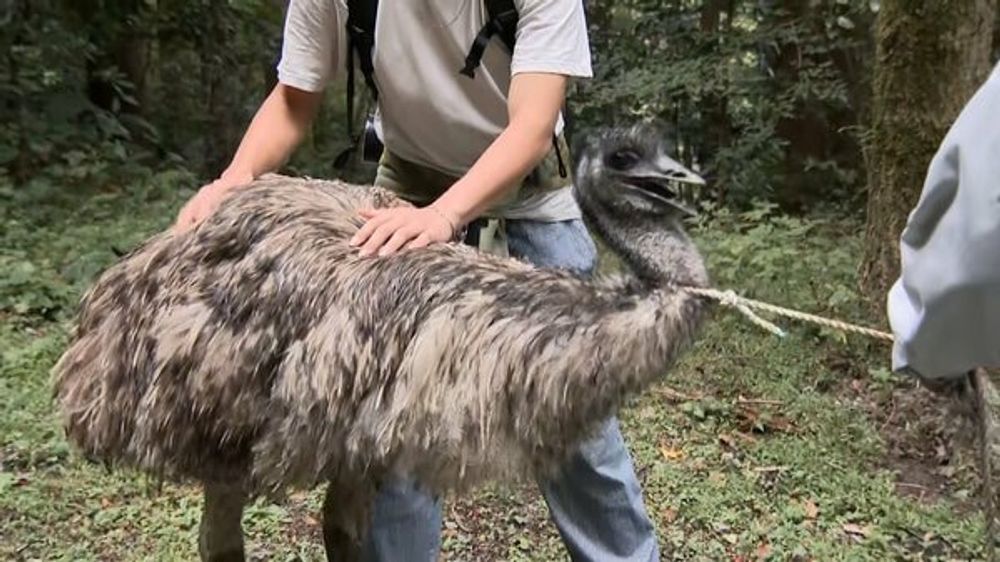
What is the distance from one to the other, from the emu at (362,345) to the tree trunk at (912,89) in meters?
3.01

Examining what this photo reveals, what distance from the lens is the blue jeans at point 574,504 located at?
2.68 m

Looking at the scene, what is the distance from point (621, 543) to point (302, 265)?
1.11 m

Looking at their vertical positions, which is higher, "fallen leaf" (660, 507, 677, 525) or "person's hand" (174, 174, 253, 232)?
"person's hand" (174, 174, 253, 232)

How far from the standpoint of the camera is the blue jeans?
268 centimetres

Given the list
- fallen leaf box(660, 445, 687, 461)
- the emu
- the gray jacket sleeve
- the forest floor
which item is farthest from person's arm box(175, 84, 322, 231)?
fallen leaf box(660, 445, 687, 461)

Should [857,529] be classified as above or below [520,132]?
below

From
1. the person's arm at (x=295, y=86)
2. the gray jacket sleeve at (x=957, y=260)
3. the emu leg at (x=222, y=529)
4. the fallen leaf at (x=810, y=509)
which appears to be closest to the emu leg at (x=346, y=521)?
the emu leg at (x=222, y=529)

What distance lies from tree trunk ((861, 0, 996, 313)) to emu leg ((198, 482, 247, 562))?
3330mm

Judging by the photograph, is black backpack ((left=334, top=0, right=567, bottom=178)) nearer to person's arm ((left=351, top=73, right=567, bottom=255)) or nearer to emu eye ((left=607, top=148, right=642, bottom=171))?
A: person's arm ((left=351, top=73, right=567, bottom=255))

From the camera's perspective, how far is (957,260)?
131 centimetres

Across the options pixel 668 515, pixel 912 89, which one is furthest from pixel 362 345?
pixel 912 89

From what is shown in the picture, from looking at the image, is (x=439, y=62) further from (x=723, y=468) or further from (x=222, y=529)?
(x=723, y=468)

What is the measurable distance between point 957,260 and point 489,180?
111 centimetres

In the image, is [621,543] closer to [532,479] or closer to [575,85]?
[532,479]
